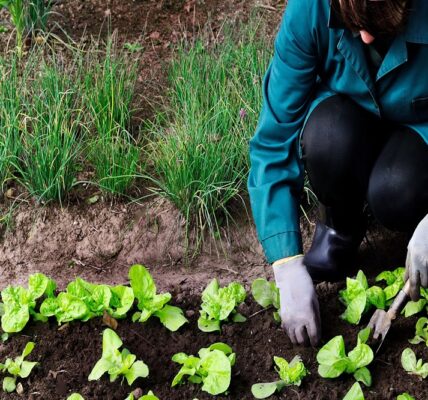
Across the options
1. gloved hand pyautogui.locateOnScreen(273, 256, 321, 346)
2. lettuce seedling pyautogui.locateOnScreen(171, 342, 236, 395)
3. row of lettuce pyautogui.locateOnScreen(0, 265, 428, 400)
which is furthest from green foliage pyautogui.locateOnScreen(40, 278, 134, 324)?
gloved hand pyautogui.locateOnScreen(273, 256, 321, 346)

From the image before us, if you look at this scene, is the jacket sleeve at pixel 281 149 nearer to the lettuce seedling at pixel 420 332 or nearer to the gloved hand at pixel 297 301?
the gloved hand at pixel 297 301

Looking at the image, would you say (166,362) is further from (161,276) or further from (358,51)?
(358,51)

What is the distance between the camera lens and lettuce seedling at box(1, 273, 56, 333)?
2.59 m

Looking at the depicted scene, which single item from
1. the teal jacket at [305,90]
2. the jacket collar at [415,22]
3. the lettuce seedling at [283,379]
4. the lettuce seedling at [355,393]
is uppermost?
the jacket collar at [415,22]

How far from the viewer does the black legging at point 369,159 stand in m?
2.46

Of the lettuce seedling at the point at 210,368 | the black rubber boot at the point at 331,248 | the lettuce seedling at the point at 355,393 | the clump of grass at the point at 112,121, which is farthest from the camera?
the clump of grass at the point at 112,121

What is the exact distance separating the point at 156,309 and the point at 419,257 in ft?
2.74

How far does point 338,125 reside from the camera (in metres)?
2.50

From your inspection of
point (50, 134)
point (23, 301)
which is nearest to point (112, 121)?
point (50, 134)

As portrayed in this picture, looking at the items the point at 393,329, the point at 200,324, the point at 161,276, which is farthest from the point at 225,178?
the point at 393,329

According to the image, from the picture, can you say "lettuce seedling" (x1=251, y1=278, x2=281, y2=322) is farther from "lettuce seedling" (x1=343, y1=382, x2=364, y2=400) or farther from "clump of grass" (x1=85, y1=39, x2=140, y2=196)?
"clump of grass" (x1=85, y1=39, x2=140, y2=196)

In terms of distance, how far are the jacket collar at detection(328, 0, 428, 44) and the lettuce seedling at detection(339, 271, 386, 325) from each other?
78 cm

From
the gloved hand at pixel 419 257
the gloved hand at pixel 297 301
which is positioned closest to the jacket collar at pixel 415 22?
the gloved hand at pixel 419 257

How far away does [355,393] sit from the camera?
7.21 ft
